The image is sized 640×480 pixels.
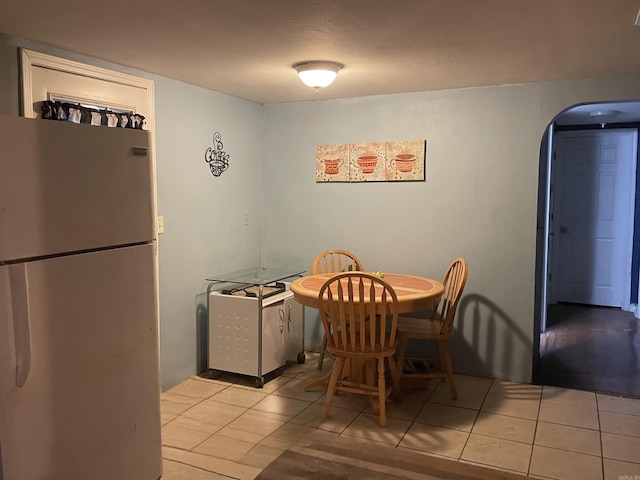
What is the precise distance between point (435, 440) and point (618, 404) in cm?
137

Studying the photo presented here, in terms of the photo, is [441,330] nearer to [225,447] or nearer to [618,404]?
[618,404]

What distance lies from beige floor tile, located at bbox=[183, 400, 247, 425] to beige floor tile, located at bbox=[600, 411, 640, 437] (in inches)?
84.4

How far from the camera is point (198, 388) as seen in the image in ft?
11.8

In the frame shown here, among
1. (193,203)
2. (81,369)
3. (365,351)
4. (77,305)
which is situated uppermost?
(193,203)

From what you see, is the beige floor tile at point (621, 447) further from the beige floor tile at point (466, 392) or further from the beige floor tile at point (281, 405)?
the beige floor tile at point (281, 405)

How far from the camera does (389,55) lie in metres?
2.82

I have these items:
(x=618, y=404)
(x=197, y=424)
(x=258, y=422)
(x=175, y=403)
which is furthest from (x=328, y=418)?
(x=618, y=404)

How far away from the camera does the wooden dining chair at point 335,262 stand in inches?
164

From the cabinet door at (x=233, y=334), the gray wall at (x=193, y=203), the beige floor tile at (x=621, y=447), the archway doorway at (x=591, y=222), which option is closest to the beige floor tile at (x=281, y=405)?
the cabinet door at (x=233, y=334)

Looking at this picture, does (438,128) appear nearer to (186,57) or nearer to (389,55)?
(389,55)

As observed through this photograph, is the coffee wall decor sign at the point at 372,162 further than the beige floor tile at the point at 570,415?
Yes

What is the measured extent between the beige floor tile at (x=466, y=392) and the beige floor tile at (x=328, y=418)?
23.7 inches

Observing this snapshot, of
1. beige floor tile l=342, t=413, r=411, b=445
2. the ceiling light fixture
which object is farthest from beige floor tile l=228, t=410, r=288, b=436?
the ceiling light fixture

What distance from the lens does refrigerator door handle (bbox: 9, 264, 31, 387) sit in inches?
67.5
